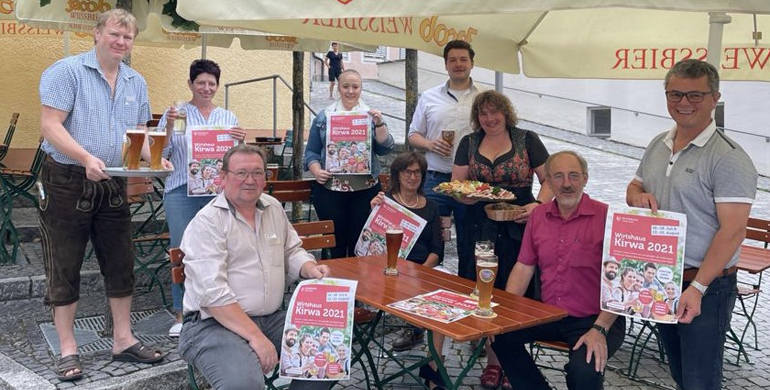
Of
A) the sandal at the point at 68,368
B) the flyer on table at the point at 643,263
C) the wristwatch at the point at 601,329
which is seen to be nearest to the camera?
the flyer on table at the point at 643,263

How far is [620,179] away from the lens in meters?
12.8

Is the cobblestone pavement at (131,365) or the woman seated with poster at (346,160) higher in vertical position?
the woman seated with poster at (346,160)

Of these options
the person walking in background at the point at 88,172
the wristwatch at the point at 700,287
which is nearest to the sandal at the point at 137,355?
the person walking in background at the point at 88,172

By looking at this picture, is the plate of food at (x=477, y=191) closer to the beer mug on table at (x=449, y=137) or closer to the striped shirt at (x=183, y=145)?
the beer mug on table at (x=449, y=137)

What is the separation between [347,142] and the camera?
511cm

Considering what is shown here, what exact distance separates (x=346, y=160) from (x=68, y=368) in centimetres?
216

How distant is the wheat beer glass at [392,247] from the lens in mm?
3939

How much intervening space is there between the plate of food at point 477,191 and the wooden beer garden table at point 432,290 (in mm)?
517

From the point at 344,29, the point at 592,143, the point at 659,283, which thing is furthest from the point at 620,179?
the point at 659,283

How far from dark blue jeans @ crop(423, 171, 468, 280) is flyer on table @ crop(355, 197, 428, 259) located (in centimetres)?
54

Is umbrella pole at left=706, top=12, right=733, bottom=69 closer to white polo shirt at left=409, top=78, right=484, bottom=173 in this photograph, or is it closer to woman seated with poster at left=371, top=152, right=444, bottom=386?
white polo shirt at left=409, top=78, right=484, bottom=173

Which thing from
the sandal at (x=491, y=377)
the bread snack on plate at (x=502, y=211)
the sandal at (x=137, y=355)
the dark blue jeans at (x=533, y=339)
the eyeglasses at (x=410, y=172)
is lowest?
the sandal at (x=491, y=377)

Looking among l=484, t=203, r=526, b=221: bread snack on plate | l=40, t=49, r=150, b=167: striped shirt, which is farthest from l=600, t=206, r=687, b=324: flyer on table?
l=40, t=49, r=150, b=167: striped shirt

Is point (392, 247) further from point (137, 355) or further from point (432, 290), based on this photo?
point (137, 355)
